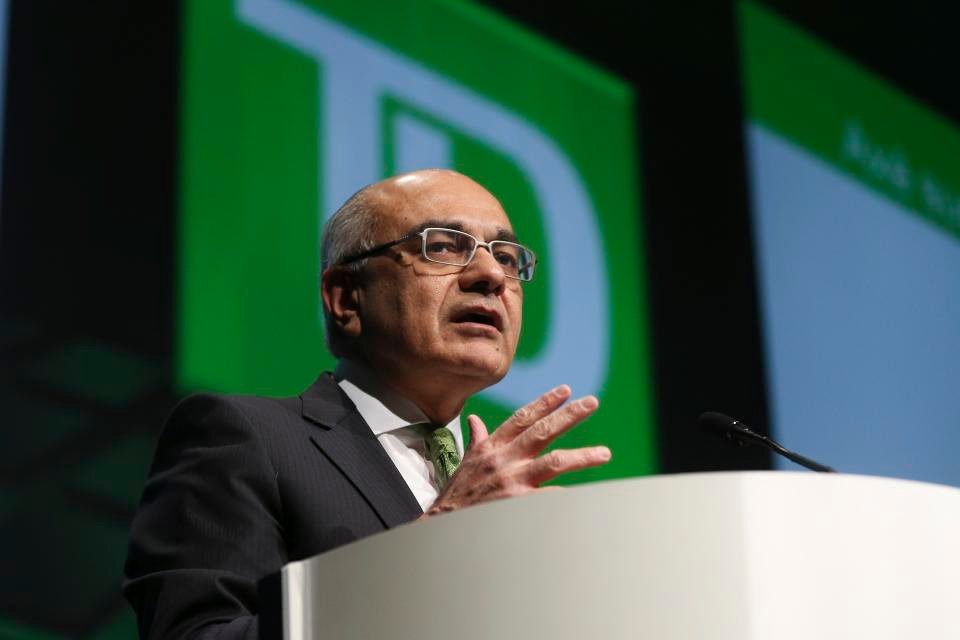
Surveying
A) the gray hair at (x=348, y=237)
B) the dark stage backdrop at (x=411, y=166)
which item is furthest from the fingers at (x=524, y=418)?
the dark stage backdrop at (x=411, y=166)

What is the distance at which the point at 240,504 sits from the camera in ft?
6.02

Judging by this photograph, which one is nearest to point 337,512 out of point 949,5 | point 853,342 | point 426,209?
point 426,209

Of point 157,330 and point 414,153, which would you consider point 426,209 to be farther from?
point 414,153

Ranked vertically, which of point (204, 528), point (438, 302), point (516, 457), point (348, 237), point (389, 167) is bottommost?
point (204, 528)

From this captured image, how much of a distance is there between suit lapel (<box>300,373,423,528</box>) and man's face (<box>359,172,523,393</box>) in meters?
0.14

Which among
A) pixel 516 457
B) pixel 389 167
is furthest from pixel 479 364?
pixel 389 167

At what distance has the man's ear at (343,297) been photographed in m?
2.41

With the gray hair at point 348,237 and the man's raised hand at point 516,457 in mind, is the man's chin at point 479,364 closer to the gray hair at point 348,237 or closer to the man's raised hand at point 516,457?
the gray hair at point 348,237

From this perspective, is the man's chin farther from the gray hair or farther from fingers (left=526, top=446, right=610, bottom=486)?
fingers (left=526, top=446, right=610, bottom=486)

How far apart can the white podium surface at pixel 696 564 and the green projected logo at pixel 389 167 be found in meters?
1.71

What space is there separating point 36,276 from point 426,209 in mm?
895

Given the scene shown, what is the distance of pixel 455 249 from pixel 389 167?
1030 mm

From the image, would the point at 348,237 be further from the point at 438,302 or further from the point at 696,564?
the point at 696,564

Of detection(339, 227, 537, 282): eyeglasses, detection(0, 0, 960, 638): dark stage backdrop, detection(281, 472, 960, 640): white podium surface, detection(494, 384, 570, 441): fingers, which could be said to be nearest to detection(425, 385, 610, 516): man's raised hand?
detection(494, 384, 570, 441): fingers
